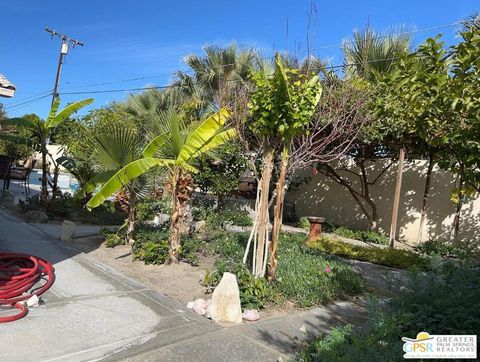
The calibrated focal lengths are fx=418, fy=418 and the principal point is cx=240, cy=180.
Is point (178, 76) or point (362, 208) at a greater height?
point (178, 76)

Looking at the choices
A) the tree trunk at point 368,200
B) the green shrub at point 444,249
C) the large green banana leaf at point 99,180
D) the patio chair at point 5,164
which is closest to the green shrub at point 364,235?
the tree trunk at point 368,200

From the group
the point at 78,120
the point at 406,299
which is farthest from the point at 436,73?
the point at 78,120

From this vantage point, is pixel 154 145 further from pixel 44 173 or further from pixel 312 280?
pixel 44 173

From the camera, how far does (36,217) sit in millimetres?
10375

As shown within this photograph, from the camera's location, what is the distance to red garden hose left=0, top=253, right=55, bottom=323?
4738 mm

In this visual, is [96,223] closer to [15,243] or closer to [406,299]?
[15,243]

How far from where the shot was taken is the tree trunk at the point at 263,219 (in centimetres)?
593

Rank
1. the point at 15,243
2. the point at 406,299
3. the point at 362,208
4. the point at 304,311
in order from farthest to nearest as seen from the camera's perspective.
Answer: the point at 362,208, the point at 15,243, the point at 304,311, the point at 406,299

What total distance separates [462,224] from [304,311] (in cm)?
889

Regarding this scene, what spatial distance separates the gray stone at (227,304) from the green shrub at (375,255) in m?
5.10

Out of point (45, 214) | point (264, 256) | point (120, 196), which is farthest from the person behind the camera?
point (45, 214)

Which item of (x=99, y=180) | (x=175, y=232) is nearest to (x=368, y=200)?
(x=175, y=232)

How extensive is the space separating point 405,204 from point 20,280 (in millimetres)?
11692

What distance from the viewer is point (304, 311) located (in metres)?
5.47
